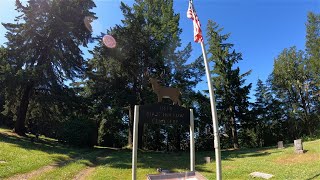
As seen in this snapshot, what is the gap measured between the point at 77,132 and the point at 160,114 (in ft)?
60.4

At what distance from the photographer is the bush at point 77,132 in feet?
93.0

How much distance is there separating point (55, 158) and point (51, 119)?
1699 cm

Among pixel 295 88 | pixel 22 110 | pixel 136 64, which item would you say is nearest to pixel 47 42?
pixel 22 110

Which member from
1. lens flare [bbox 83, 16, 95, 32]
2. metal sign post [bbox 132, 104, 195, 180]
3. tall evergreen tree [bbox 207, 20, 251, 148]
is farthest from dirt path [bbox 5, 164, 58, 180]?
tall evergreen tree [bbox 207, 20, 251, 148]

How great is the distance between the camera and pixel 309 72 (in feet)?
153

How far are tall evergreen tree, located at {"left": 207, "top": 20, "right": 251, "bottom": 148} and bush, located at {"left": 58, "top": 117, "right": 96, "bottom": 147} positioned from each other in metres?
19.3

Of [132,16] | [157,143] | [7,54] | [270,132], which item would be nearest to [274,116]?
[270,132]

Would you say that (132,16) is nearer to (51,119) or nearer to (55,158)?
(51,119)

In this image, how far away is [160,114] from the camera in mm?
12188

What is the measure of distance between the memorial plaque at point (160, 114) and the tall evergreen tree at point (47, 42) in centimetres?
1894

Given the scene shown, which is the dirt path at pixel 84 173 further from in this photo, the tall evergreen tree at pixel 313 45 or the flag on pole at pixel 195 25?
the tall evergreen tree at pixel 313 45

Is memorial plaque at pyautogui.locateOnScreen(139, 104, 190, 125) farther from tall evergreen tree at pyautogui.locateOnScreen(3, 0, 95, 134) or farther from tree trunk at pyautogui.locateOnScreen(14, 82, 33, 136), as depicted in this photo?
tree trunk at pyautogui.locateOnScreen(14, 82, 33, 136)

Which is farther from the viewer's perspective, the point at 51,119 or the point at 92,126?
the point at 51,119

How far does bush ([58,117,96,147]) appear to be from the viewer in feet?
93.0
